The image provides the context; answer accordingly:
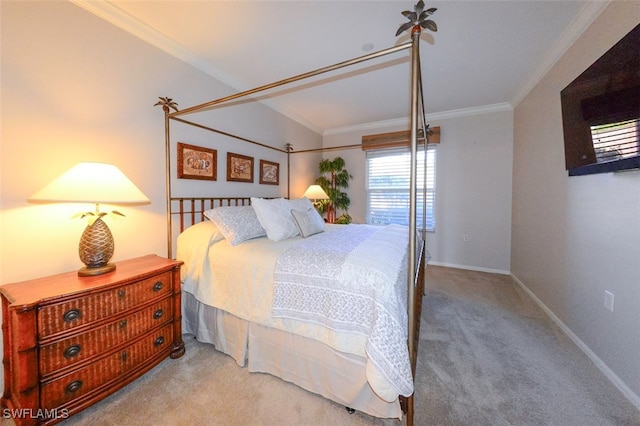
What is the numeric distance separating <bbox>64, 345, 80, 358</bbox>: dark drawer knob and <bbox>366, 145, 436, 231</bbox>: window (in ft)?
13.2

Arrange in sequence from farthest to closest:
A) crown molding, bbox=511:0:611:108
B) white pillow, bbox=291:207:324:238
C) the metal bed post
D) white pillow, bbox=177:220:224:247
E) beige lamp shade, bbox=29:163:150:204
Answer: white pillow, bbox=291:207:324:238
white pillow, bbox=177:220:224:247
crown molding, bbox=511:0:611:108
beige lamp shade, bbox=29:163:150:204
the metal bed post

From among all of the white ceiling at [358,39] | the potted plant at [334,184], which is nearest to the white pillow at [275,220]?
the white ceiling at [358,39]

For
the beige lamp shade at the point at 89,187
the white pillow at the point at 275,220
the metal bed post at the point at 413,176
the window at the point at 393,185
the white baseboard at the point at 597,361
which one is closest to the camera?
the metal bed post at the point at 413,176

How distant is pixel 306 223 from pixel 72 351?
1669 millimetres

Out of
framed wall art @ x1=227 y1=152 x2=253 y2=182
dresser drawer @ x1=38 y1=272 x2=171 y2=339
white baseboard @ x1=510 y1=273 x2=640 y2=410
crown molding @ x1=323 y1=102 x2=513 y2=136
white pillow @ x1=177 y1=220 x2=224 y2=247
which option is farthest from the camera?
crown molding @ x1=323 y1=102 x2=513 y2=136

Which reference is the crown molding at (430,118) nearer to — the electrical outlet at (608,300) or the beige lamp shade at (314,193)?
the beige lamp shade at (314,193)

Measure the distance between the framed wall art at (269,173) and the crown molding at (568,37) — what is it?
10.7ft

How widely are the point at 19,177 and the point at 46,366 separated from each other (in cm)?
108

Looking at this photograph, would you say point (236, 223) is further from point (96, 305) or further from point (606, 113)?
point (606, 113)

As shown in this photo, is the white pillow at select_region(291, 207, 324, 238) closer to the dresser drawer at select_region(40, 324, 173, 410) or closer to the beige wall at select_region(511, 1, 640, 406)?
the dresser drawer at select_region(40, 324, 173, 410)

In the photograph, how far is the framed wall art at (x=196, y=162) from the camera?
7.17ft

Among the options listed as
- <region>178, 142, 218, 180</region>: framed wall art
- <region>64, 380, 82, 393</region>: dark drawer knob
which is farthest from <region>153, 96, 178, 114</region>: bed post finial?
<region>64, 380, 82, 393</region>: dark drawer knob

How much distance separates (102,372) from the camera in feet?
4.27

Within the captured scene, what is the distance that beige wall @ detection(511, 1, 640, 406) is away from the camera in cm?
142
